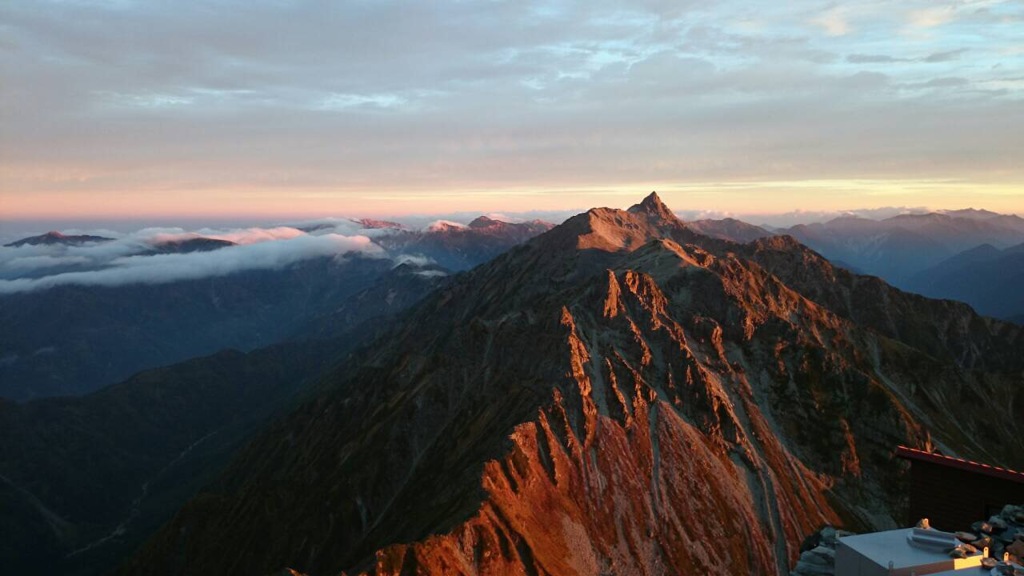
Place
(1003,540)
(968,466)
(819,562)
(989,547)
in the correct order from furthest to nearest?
(968,466) → (819,562) → (1003,540) → (989,547)

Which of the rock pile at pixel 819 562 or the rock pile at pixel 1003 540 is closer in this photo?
the rock pile at pixel 1003 540

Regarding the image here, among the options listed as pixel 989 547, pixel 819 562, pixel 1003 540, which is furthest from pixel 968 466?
pixel 819 562

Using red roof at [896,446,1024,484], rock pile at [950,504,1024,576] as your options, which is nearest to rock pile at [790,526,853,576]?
rock pile at [950,504,1024,576]

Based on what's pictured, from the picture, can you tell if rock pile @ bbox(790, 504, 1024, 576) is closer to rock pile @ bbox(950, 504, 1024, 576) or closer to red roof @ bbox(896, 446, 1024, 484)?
rock pile @ bbox(950, 504, 1024, 576)

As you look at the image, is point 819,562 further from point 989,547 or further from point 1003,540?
point 1003,540

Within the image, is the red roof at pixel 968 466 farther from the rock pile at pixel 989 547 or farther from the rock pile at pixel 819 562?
the rock pile at pixel 819 562

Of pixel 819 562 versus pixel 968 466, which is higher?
pixel 968 466

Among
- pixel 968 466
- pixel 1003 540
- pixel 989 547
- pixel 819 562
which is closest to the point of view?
pixel 989 547

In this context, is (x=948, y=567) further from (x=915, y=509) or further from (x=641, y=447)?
(x=641, y=447)

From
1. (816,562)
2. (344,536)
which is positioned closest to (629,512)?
(344,536)

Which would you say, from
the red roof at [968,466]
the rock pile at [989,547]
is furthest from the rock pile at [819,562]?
the red roof at [968,466]

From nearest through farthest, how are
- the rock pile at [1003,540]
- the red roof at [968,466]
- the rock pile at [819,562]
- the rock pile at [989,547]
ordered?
the rock pile at [1003,540], the rock pile at [989,547], the rock pile at [819,562], the red roof at [968,466]
